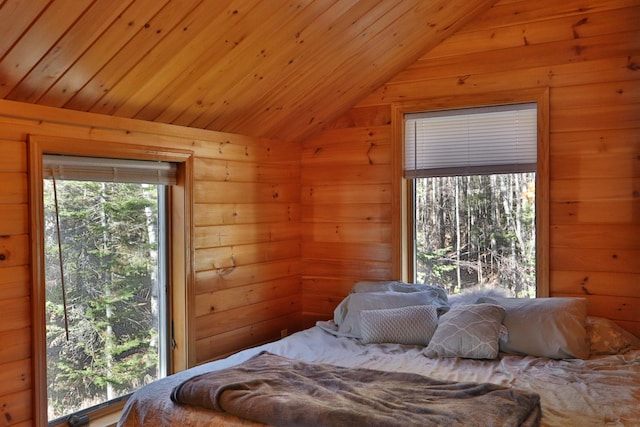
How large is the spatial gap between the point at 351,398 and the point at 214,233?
60.3 inches

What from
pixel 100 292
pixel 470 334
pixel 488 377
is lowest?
pixel 488 377

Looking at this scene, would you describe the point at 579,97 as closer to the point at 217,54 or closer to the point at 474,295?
the point at 474,295

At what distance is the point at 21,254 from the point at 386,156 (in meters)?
2.28

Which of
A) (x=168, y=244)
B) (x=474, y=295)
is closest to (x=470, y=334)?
(x=474, y=295)

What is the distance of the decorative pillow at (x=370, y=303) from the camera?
3.22m

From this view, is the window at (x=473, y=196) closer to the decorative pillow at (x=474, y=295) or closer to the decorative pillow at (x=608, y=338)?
the decorative pillow at (x=474, y=295)

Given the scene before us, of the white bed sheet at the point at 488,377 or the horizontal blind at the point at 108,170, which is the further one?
the horizontal blind at the point at 108,170

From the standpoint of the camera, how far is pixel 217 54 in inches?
98.3

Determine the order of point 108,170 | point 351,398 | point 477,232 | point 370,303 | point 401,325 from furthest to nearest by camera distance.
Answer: point 477,232 → point 370,303 → point 401,325 → point 108,170 → point 351,398

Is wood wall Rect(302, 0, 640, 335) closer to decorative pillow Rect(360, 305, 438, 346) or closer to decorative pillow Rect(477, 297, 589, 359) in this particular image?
decorative pillow Rect(477, 297, 589, 359)

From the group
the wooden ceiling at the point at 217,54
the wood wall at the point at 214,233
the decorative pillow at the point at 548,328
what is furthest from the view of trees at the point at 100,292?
the decorative pillow at the point at 548,328

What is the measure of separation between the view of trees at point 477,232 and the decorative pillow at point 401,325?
56 cm

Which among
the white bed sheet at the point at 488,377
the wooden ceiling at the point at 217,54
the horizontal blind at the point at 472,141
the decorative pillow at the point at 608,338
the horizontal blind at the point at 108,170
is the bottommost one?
the white bed sheet at the point at 488,377

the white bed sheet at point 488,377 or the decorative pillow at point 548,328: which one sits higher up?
the decorative pillow at point 548,328
